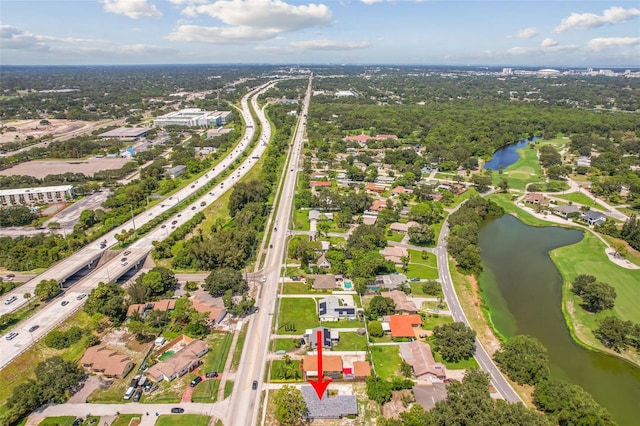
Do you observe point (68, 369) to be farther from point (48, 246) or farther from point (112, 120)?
point (112, 120)

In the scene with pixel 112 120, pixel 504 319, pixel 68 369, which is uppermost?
pixel 112 120

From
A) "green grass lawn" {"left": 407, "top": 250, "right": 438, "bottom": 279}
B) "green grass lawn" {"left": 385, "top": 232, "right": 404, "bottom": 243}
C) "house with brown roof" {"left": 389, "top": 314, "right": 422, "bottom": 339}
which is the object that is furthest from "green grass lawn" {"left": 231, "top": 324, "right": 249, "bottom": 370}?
"green grass lawn" {"left": 385, "top": 232, "right": 404, "bottom": 243}

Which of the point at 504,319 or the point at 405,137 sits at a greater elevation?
the point at 405,137

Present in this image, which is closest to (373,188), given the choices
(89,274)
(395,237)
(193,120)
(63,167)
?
(395,237)

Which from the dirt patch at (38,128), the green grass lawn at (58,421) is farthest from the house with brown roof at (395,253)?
the dirt patch at (38,128)

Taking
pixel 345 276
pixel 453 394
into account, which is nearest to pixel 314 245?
pixel 345 276

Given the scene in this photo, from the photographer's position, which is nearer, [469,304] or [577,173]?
[469,304]

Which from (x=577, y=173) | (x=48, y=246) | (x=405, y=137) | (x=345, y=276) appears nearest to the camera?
(x=345, y=276)
